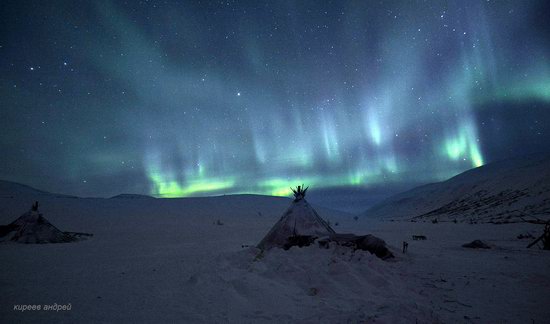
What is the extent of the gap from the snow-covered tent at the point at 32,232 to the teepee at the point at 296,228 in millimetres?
12977

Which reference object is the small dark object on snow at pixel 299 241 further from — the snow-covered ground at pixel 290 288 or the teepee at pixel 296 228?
the snow-covered ground at pixel 290 288

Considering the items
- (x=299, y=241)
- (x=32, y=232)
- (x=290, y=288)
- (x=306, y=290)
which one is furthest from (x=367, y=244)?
(x=32, y=232)

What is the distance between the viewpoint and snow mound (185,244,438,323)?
4195 millimetres

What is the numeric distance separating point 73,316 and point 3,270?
6217 mm

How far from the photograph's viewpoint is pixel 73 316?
4195 mm

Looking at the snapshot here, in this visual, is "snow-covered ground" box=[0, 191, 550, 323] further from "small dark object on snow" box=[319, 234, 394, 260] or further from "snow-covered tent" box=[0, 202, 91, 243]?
"snow-covered tent" box=[0, 202, 91, 243]

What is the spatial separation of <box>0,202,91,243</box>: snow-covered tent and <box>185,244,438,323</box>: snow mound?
13.3 metres

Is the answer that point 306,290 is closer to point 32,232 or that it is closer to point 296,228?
point 296,228

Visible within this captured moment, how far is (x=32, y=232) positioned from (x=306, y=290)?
56.6ft

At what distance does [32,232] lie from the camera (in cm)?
1452

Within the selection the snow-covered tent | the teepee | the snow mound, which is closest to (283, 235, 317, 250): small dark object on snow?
the teepee

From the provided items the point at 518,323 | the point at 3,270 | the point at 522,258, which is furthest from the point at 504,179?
the point at 3,270

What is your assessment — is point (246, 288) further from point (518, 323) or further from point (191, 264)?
point (518, 323)

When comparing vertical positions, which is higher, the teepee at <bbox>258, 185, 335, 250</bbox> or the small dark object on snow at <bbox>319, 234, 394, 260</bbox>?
the teepee at <bbox>258, 185, 335, 250</bbox>
